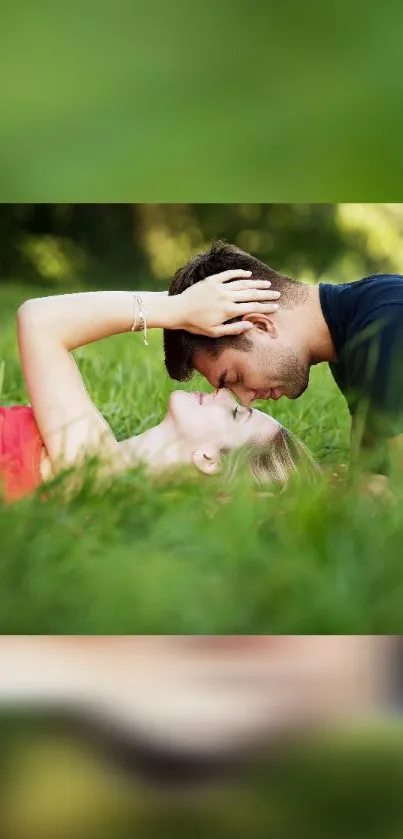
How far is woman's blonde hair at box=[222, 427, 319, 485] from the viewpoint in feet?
3.25

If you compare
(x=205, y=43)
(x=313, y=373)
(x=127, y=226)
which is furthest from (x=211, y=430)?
(x=205, y=43)

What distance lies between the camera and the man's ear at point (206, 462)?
963 mm

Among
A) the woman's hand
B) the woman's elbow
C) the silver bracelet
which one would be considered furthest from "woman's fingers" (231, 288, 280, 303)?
the woman's elbow

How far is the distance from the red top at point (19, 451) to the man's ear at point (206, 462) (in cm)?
16

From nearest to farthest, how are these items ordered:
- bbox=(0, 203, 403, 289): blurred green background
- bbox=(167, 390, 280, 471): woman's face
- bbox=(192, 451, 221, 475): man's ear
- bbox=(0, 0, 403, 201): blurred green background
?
bbox=(0, 0, 403, 201): blurred green background → bbox=(192, 451, 221, 475): man's ear → bbox=(167, 390, 280, 471): woman's face → bbox=(0, 203, 403, 289): blurred green background

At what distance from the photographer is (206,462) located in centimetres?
Result: 100

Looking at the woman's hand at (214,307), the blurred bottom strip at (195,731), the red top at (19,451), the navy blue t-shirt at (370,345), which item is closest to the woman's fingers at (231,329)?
the woman's hand at (214,307)

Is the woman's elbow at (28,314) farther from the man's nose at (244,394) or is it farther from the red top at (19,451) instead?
the man's nose at (244,394)

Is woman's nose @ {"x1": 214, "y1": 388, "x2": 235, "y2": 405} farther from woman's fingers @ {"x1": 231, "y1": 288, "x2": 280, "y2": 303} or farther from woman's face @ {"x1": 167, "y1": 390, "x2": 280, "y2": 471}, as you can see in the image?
woman's fingers @ {"x1": 231, "y1": 288, "x2": 280, "y2": 303}

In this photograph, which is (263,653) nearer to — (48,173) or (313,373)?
(48,173)

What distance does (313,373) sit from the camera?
1202 mm

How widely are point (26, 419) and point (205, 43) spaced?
1.44 ft

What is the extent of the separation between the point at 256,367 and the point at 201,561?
45cm

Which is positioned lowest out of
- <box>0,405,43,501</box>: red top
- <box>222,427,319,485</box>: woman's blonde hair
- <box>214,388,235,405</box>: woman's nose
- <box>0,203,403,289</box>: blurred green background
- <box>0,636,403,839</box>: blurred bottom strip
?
<box>0,636,403,839</box>: blurred bottom strip
